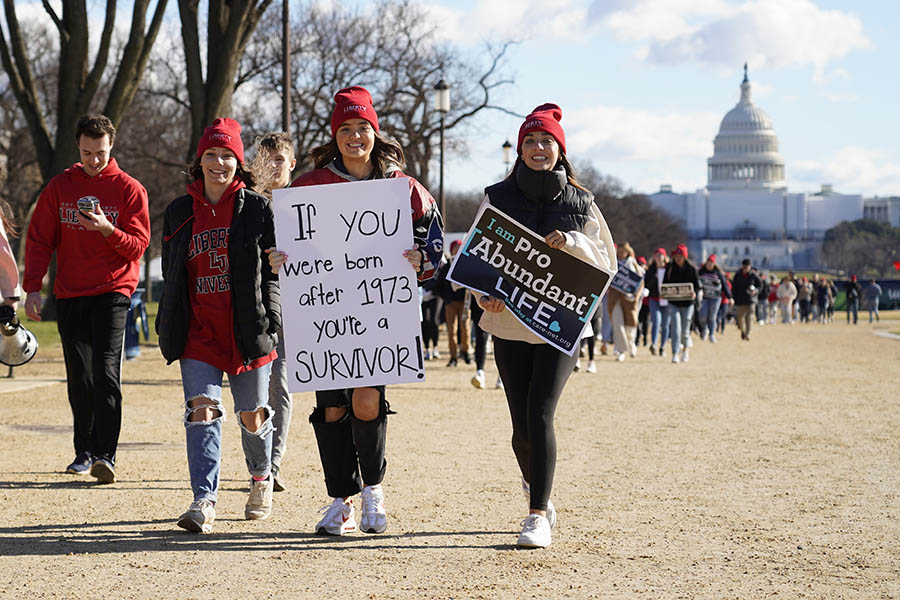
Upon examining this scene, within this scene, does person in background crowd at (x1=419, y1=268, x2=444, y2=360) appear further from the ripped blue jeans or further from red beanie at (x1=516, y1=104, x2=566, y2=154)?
red beanie at (x1=516, y1=104, x2=566, y2=154)

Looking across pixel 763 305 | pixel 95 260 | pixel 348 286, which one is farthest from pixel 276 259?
pixel 763 305

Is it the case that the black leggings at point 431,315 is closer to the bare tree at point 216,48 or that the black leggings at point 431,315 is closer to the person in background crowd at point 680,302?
the person in background crowd at point 680,302

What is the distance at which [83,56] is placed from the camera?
67.2 feet

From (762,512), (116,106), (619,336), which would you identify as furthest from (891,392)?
(116,106)

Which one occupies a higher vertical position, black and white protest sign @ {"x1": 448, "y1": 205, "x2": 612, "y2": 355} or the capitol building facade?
the capitol building facade

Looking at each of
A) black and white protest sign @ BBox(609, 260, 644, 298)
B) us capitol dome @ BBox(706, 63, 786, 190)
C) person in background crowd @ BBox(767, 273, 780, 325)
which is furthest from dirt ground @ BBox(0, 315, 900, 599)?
us capitol dome @ BBox(706, 63, 786, 190)

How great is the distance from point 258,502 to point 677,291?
13.2 meters

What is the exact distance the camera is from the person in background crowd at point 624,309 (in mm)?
18938

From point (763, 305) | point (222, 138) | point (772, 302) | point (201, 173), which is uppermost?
point (222, 138)

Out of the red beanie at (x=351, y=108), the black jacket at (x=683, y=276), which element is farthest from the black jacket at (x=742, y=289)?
the red beanie at (x=351, y=108)

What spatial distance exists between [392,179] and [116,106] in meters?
15.6

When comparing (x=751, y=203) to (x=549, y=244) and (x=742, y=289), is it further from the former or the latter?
(x=549, y=244)

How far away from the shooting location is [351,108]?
225 inches

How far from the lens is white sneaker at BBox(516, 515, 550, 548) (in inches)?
222
